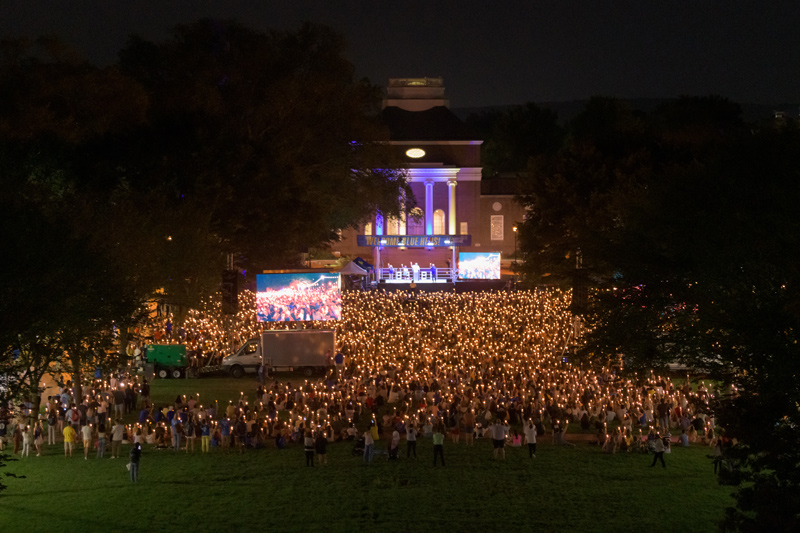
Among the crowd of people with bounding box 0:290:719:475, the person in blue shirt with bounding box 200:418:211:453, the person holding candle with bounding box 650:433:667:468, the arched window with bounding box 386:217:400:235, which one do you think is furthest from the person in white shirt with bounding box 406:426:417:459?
the arched window with bounding box 386:217:400:235

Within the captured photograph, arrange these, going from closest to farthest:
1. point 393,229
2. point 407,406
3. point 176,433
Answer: point 176,433 → point 407,406 → point 393,229

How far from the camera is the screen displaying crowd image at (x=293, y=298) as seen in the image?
36594 mm

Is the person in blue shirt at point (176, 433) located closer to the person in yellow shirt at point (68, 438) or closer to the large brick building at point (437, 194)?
the person in yellow shirt at point (68, 438)

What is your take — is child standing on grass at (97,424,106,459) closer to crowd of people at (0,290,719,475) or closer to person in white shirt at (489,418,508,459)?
crowd of people at (0,290,719,475)

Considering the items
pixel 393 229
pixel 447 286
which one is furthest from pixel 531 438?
pixel 393 229

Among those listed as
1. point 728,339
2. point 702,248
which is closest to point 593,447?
point 702,248

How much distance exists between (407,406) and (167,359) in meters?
11.6

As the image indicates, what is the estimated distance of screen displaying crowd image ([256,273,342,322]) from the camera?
36.6 metres

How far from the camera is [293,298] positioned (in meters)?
36.8

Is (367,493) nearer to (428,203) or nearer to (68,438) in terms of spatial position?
(68,438)

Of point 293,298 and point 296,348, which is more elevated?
point 293,298

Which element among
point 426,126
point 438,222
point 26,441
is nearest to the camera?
point 26,441

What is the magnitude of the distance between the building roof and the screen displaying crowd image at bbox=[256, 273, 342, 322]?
36.1m

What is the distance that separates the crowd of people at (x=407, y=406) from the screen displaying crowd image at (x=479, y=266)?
18.6m
